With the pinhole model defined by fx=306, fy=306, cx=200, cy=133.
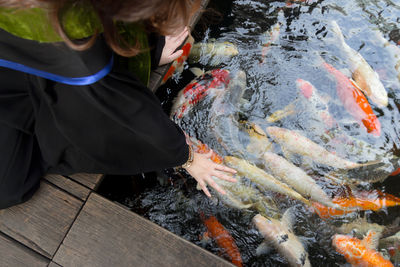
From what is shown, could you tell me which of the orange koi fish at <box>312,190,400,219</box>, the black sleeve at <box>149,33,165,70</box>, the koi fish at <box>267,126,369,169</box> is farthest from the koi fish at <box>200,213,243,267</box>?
the black sleeve at <box>149,33,165,70</box>

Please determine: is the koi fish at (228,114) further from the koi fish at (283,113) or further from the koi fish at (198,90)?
the koi fish at (283,113)

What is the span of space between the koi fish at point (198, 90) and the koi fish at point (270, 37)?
405mm

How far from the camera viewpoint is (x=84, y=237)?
1.66 meters

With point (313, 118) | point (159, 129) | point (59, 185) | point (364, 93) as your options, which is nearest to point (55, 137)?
point (59, 185)

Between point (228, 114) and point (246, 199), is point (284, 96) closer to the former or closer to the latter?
point (228, 114)

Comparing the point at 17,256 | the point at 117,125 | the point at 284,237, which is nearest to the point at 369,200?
the point at 284,237

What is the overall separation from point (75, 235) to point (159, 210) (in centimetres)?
69

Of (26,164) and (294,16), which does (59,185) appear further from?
(294,16)

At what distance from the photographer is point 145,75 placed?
1.74 metres

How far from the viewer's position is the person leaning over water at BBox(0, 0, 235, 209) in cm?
91

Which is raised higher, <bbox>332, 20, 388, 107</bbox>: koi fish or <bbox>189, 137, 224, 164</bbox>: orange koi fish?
<bbox>332, 20, 388, 107</bbox>: koi fish

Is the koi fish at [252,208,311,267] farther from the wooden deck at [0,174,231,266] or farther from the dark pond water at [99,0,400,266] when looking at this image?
the wooden deck at [0,174,231,266]

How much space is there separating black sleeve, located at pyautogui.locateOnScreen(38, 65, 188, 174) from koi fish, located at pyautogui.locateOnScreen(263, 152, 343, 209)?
87 cm

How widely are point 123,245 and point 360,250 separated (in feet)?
4.83
